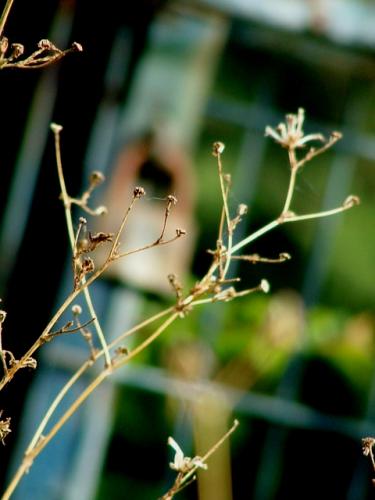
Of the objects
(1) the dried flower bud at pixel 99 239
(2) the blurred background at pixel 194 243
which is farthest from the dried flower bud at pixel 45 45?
(2) the blurred background at pixel 194 243

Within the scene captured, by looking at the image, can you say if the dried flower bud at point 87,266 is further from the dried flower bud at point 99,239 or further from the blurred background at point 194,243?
the blurred background at point 194,243

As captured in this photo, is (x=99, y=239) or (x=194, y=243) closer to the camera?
(x=99, y=239)

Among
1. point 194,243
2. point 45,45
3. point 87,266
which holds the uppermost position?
point 45,45

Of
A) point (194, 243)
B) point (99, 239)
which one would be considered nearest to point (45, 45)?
point (99, 239)

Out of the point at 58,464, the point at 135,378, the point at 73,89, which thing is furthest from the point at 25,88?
Answer: the point at 58,464

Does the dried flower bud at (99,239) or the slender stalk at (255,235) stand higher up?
the slender stalk at (255,235)

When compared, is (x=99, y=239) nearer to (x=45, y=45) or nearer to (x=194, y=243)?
(x=45, y=45)

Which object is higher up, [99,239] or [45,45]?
[45,45]

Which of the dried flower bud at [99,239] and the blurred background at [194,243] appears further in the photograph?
the blurred background at [194,243]

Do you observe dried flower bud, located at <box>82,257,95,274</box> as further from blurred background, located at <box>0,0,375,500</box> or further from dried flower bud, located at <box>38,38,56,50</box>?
blurred background, located at <box>0,0,375,500</box>

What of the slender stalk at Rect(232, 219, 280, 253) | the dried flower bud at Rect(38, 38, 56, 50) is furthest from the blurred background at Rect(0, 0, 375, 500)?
the slender stalk at Rect(232, 219, 280, 253)
